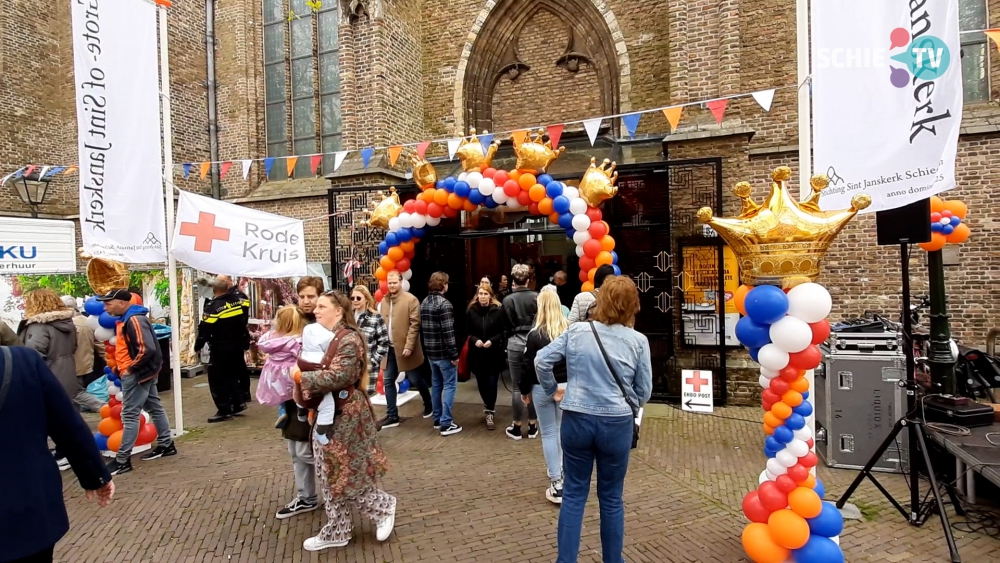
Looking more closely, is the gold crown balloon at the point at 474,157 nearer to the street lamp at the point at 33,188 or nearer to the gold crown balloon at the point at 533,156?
the gold crown balloon at the point at 533,156

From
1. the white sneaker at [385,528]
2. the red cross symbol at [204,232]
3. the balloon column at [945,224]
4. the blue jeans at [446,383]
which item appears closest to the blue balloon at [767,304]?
the balloon column at [945,224]

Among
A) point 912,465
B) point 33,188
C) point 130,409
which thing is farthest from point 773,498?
point 33,188

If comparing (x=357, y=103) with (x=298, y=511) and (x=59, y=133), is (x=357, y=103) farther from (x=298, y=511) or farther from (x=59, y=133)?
(x=59, y=133)

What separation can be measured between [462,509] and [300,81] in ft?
39.8

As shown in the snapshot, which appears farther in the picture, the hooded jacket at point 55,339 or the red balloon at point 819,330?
the hooded jacket at point 55,339

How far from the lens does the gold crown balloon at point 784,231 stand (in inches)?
124

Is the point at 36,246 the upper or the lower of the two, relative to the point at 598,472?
upper

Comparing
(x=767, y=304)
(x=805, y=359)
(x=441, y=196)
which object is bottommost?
(x=805, y=359)

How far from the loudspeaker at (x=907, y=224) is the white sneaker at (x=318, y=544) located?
4.48m

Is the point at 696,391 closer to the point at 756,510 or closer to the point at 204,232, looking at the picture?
the point at 756,510

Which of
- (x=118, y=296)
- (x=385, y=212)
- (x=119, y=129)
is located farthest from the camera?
(x=385, y=212)

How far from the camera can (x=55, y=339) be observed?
5.14m

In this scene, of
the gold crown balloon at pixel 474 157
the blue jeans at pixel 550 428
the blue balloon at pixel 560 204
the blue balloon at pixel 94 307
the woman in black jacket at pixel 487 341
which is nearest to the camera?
the blue jeans at pixel 550 428

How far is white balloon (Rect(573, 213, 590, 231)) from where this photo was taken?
6.27 m
